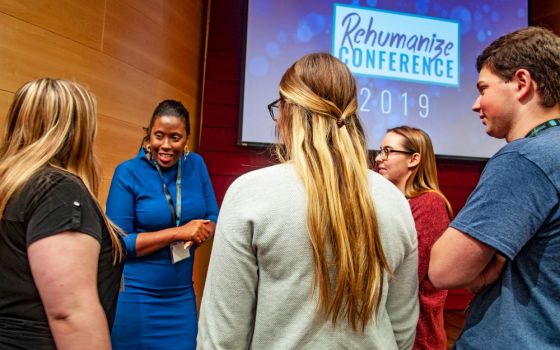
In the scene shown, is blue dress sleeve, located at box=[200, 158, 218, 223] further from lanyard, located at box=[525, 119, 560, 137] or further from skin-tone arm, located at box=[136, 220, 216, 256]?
lanyard, located at box=[525, 119, 560, 137]

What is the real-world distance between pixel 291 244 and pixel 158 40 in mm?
2528

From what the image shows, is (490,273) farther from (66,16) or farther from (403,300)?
(66,16)

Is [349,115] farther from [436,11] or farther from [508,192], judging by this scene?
[436,11]

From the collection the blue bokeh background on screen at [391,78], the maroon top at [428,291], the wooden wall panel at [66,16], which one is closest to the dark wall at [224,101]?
the blue bokeh background on screen at [391,78]

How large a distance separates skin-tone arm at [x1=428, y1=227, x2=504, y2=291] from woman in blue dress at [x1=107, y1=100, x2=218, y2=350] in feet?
3.30

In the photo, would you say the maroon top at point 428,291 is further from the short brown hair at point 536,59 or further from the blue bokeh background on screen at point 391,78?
the blue bokeh background on screen at point 391,78

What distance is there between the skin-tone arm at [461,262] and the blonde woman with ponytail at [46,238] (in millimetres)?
714

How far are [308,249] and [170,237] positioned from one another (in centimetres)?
93

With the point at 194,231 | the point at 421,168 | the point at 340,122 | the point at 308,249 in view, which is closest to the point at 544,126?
the point at 340,122

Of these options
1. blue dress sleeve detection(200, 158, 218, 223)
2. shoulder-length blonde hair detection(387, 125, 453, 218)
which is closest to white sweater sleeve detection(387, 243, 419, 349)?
shoulder-length blonde hair detection(387, 125, 453, 218)

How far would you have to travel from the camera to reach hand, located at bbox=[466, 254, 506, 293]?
32.1 inches

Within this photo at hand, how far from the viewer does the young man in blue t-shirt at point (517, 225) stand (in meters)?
0.75

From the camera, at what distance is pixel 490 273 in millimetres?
827

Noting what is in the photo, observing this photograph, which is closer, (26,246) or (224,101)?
(26,246)
